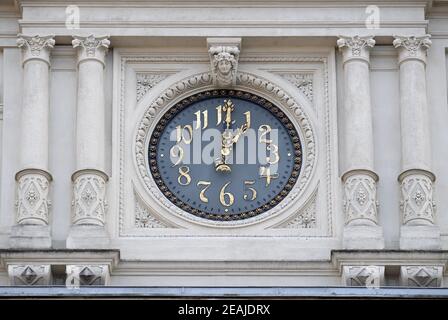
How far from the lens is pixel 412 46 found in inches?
1190

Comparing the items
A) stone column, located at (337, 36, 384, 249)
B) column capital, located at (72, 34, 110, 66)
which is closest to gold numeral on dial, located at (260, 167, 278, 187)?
stone column, located at (337, 36, 384, 249)

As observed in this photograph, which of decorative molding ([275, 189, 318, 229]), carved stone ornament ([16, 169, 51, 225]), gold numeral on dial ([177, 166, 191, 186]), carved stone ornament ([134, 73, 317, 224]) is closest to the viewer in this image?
carved stone ornament ([16, 169, 51, 225])

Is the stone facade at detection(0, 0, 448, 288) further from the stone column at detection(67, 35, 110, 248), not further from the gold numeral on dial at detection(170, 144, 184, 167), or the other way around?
the gold numeral on dial at detection(170, 144, 184, 167)

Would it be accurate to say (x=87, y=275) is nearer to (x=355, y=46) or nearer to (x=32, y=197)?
(x=32, y=197)

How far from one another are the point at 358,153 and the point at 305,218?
3.55 feet

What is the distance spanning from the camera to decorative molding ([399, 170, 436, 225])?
29.3m

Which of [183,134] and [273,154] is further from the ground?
[183,134]

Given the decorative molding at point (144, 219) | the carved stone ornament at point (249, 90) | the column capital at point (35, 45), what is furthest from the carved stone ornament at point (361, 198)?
the column capital at point (35, 45)

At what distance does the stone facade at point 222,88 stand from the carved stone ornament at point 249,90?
2 centimetres

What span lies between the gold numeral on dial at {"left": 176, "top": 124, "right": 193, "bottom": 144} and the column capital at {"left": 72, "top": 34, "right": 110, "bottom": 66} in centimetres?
134

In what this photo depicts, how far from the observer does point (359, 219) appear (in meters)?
29.2

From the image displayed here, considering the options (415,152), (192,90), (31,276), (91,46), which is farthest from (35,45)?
(415,152)
